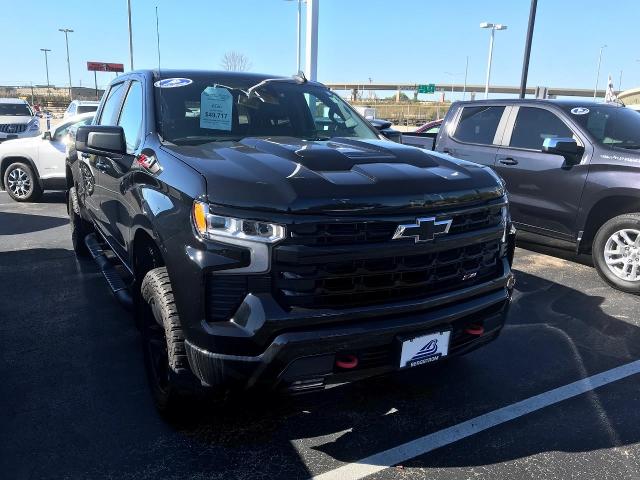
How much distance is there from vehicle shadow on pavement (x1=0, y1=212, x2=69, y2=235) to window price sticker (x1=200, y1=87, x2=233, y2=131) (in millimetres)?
5224

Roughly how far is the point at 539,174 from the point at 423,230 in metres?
4.13

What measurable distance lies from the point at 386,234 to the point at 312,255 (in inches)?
14.6

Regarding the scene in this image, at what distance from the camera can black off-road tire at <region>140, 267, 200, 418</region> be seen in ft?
8.23

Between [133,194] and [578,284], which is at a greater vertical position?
[133,194]

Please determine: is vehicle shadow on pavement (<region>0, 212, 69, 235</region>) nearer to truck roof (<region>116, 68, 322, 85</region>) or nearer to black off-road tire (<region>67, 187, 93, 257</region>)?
black off-road tire (<region>67, 187, 93, 257</region>)

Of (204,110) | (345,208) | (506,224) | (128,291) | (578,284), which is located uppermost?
(204,110)

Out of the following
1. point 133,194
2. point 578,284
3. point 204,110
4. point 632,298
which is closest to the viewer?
point 133,194

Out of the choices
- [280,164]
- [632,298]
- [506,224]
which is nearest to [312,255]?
[280,164]

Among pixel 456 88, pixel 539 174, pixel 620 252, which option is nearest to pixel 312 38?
pixel 539 174

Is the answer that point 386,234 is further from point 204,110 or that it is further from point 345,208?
point 204,110

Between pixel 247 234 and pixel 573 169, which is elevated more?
pixel 247 234

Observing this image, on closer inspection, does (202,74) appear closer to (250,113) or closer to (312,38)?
(250,113)

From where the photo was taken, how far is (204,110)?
139 inches

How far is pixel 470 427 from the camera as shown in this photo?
297 centimetres
